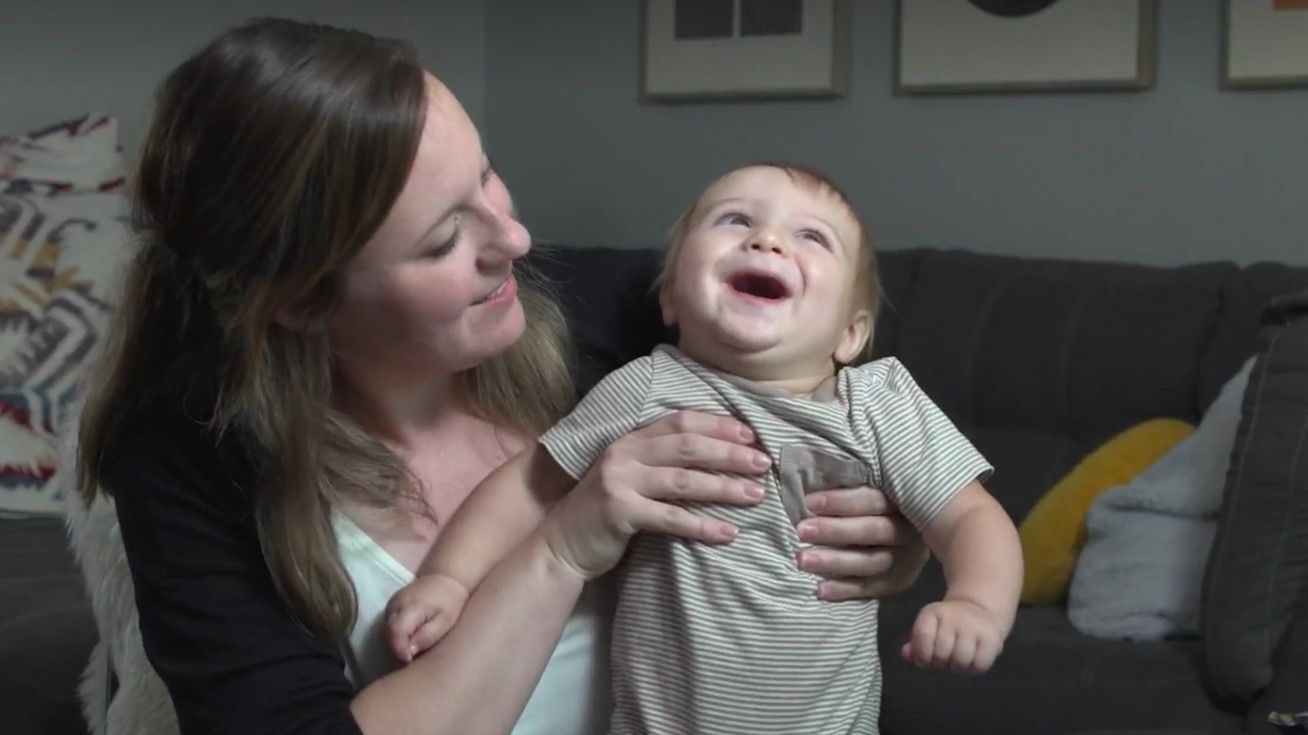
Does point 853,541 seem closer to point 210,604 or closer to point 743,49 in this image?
point 210,604

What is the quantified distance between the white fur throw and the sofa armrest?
1455 millimetres

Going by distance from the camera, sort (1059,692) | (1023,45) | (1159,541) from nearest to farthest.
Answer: (1059,692)
(1159,541)
(1023,45)

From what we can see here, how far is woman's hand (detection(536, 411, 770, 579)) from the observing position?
125 centimetres

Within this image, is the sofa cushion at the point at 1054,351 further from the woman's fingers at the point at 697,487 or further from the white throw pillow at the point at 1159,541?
the woman's fingers at the point at 697,487

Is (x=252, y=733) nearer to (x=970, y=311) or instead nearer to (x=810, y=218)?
(x=810, y=218)

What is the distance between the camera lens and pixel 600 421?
134 centimetres

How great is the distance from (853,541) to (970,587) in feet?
0.34

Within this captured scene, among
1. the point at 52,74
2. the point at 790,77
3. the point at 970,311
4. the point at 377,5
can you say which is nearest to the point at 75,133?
the point at 52,74

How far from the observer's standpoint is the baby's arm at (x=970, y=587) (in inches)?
45.1

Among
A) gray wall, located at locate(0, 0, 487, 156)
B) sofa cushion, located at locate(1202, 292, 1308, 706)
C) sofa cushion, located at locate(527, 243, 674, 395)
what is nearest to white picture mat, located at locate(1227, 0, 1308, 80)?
sofa cushion, located at locate(1202, 292, 1308, 706)

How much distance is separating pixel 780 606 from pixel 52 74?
2.87m

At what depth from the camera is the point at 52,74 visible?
11.7 ft

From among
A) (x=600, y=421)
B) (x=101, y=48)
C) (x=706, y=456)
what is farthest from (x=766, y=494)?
(x=101, y=48)

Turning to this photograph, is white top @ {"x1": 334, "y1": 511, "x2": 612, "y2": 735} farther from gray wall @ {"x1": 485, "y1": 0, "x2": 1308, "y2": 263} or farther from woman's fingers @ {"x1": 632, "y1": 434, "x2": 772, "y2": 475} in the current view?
gray wall @ {"x1": 485, "y1": 0, "x2": 1308, "y2": 263}
